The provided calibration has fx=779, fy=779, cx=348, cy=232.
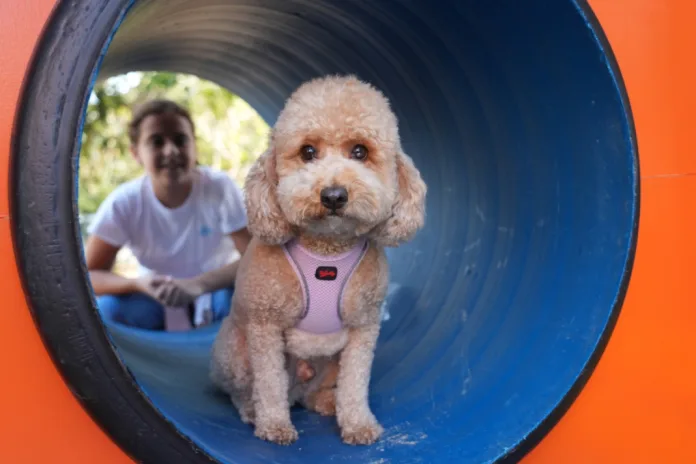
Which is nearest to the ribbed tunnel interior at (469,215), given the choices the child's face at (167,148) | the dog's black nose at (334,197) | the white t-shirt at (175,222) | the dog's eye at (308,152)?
the child's face at (167,148)

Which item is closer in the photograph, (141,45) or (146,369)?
(146,369)

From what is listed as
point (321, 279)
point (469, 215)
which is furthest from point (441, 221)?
point (321, 279)

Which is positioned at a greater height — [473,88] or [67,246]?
[473,88]

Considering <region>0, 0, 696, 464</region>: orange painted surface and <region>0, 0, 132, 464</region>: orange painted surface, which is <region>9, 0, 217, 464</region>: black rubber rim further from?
<region>0, 0, 696, 464</region>: orange painted surface

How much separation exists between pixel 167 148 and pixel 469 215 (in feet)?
5.79

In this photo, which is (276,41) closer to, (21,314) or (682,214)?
(682,214)

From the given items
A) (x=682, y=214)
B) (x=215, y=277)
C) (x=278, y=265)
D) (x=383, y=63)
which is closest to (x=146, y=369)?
(x=278, y=265)

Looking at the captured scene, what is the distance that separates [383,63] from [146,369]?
1700 mm

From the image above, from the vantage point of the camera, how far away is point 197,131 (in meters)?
8.72

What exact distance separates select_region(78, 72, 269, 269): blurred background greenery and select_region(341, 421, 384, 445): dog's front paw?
20.4 ft

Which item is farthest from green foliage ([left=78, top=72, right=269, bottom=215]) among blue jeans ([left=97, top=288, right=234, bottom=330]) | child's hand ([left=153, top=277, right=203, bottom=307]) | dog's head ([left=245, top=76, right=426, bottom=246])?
dog's head ([left=245, top=76, right=426, bottom=246])

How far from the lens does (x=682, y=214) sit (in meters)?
2.70

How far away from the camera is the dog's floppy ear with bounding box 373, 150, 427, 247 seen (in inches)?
97.3

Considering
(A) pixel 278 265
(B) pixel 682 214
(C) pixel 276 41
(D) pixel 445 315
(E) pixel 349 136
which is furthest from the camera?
(C) pixel 276 41
